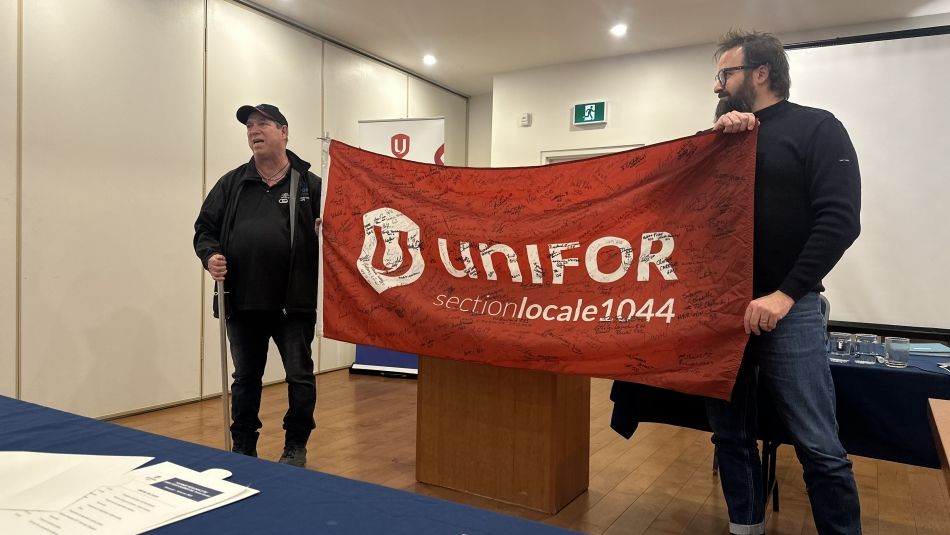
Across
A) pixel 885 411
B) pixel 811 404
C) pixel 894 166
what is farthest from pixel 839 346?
pixel 894 166

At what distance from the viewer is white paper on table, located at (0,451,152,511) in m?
0.67

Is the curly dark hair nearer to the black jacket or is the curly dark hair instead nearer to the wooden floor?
the wooden floor

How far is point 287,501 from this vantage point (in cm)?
70

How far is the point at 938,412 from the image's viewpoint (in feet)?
3.21

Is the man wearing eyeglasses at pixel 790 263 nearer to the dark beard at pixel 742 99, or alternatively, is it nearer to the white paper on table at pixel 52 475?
the dark beard at pixel 742 99

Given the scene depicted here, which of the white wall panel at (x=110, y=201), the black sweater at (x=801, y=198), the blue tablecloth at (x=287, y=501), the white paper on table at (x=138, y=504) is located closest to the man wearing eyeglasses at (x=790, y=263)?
the black sweater at (x=801, y=198)

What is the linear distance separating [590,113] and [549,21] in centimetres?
121

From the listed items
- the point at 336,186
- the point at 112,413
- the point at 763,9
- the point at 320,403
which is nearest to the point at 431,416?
the point at 336,186

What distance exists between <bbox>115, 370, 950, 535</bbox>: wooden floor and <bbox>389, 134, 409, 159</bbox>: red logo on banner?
1951 mm

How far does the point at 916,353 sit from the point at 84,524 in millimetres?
2771

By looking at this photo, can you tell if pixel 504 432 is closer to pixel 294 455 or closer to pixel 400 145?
pixel 294 455

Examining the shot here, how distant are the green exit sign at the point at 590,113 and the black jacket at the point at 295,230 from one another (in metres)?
3.75

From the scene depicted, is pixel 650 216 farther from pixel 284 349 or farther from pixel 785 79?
pixel 284 349

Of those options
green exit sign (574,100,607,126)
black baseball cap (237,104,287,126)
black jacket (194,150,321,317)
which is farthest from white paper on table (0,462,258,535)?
green exit sign (574,100,607,126)
